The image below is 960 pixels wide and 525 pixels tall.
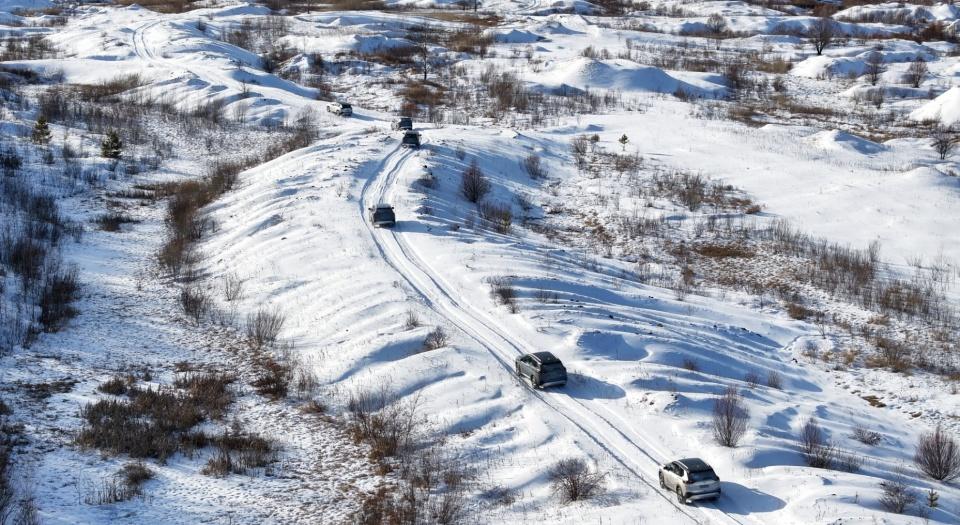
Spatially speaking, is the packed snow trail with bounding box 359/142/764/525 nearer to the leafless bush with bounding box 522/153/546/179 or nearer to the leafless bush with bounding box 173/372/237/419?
the leafless bush with bounding box 173/372/237/419

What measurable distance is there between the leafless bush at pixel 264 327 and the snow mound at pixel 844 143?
121 ft

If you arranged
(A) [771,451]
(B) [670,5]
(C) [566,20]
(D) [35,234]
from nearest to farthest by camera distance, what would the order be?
1. (A) [771,451]
2. (D) [35,234]
3. (C) [566,20]
4. (B) [670,5]

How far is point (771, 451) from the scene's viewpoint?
17.0 m

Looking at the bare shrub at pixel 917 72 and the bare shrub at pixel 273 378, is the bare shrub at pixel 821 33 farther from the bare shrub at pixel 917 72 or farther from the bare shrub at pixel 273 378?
the bare shrub at pixel 273 378

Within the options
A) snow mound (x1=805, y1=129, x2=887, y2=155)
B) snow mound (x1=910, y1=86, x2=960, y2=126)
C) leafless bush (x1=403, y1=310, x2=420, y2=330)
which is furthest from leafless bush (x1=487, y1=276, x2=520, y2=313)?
snow mound (x1=910, y1=86, x2=960, y2=126)

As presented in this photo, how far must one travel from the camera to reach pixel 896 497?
14891 mm

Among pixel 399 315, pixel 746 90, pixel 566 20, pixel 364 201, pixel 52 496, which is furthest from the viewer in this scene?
pixel 566 20

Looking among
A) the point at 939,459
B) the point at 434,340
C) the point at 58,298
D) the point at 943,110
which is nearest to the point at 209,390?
the point at 434,340

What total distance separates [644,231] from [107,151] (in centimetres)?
2965

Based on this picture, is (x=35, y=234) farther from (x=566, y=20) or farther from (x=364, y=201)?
(x=566, y=20)

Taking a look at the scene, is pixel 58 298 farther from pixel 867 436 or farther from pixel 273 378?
pixel 867 436

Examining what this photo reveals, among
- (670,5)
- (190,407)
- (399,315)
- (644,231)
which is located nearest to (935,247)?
(644,231)

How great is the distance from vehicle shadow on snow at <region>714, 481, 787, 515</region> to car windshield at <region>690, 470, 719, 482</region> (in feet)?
2.00

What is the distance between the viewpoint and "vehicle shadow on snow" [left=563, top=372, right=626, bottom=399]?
19.8 m
